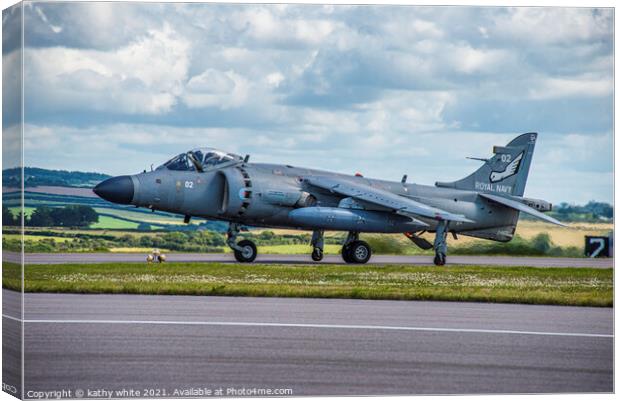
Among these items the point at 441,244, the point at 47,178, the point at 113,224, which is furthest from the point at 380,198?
the point at 47,178

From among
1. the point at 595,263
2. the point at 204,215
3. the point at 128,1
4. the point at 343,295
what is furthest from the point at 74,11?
the point at 204,215

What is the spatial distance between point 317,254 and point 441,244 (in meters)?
3.45

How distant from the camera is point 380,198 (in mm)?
27719

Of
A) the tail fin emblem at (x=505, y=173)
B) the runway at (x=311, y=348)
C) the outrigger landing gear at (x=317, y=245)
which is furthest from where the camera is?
the outrigger landing gear at (x=317, y=245)

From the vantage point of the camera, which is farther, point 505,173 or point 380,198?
point 380,198

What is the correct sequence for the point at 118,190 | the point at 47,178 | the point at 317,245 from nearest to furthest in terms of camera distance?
the point at 47,178
the point at 118,190
the point at 317,245

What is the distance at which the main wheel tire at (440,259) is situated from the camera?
24.3m

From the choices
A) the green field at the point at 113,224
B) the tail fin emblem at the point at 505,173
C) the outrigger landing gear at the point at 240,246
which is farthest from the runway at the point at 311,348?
the outrigger landing gear at the point at 240,246

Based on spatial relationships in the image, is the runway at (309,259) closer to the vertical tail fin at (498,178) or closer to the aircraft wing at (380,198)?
the aircraft wing at (380,198)

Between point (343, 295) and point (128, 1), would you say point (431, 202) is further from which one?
point (128, 1)

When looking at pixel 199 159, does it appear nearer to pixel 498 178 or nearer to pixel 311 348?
pixel 498 178

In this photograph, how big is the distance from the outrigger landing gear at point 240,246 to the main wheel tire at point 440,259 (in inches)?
182

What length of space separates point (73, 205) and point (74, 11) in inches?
258

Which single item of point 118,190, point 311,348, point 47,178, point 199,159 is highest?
point 199,159
